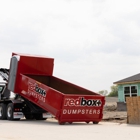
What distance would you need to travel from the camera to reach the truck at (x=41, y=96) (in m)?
19.2

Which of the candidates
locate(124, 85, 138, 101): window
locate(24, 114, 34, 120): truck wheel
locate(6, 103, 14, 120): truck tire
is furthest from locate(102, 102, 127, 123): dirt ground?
locate(6, 103, 14, 120): truck tire

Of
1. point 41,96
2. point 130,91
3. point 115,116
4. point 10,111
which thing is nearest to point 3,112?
point 10,111

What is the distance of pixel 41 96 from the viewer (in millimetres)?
20219

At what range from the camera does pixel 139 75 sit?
35.2 metres

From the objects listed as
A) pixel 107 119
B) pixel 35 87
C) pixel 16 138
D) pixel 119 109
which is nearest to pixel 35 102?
pixel 35 87

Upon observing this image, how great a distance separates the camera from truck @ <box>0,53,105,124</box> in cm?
1917

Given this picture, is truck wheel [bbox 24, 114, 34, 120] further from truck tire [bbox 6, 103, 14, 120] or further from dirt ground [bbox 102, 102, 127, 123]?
dirt ground [bbox 102, 102, 127, 123]

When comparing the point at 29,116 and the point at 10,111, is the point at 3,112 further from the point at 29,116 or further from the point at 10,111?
the point at 29,116

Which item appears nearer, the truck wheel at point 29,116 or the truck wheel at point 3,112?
the truck wheel at point 3,112

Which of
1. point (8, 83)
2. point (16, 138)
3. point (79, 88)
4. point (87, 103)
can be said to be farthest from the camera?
point (8, 83)

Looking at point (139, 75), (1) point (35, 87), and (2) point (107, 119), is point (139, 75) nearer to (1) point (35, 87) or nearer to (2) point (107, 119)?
(2) point (107, 119)

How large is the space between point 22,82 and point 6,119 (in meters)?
2.68

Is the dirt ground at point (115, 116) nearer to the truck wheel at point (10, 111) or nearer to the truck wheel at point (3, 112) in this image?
the truck wheel at point (10, 111)

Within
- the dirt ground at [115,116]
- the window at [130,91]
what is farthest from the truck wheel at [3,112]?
the window at [130,91]
